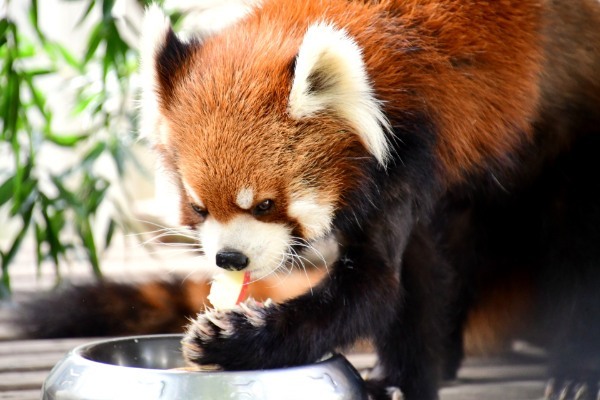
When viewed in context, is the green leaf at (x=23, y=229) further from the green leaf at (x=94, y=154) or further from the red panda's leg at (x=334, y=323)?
the red panda's leg at (x=334, y=323)

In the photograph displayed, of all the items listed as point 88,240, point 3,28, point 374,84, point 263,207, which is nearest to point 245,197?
point 263,207

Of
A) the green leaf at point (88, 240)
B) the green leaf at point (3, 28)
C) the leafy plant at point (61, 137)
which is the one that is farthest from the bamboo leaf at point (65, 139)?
the green leaf at point (3, 28)

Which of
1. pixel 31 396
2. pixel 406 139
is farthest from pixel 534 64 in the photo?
pixel 31 396

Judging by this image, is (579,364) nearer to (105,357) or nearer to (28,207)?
(105,357)

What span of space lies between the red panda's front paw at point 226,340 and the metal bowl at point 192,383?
6.5 inches

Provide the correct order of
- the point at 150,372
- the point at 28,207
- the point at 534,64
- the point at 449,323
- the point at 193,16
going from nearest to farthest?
the point at 150,372 → the point at 534,64 → the point at 449,323 → the point at 28,207 → the point at 193,16

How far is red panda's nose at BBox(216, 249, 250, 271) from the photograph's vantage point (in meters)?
1.93

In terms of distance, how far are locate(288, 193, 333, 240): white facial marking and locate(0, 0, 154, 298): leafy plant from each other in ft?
3.85

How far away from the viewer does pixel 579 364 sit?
8.00 feet

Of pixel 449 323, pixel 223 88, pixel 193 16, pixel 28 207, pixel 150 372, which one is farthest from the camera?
pixel 193 16

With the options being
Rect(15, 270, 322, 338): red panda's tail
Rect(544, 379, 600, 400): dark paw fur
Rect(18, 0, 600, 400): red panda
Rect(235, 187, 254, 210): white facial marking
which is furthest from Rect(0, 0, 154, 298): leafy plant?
Rect(544, 379, 600, 400): dark paw fur

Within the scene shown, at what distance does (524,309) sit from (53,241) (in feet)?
5.17

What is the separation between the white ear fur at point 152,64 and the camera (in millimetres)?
2143

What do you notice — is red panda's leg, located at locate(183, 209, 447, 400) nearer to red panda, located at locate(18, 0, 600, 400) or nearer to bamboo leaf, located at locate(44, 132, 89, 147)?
red panda, located at locate(18, 0, 600, 400)
